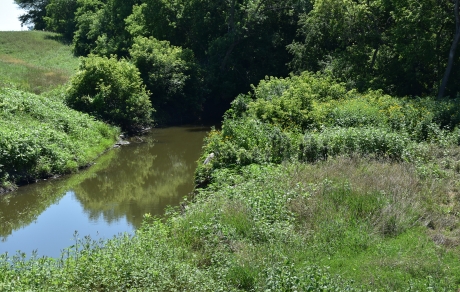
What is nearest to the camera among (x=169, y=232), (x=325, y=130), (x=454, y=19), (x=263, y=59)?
(x=169, y=232)

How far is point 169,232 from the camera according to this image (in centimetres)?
1096

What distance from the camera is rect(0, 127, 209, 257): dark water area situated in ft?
48.5

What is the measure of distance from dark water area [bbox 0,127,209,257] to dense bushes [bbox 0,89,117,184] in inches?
24.1

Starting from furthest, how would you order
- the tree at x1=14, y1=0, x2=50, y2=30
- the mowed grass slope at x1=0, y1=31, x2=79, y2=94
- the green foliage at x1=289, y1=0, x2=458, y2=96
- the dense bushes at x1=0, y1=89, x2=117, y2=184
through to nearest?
1. the tree at x1=14, y1=0, x2=50, y2=30
2. the mowed grass slope at x1=0, y1=31, x2=79, y2=94
3. the green foliage at x1=289, y1=0, x2=458, y2=96
4. the dense bushes at x1=0, y1=89, x2=117, y2=184

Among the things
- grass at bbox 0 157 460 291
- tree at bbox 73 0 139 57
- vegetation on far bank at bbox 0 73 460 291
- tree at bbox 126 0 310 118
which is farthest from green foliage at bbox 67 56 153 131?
grass at bbox 0 157 460 291

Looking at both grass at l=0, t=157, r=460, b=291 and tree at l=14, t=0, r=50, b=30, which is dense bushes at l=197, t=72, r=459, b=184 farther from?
tree at l=14, t=0, r=50, b=30

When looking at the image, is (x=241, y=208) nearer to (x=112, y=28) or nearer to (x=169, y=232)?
(x=169, y=232)

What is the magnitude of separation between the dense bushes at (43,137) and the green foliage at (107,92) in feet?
4.47

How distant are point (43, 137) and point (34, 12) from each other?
61770mm

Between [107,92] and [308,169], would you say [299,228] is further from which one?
[107,92]

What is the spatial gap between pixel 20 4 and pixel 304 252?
75227 millimetres

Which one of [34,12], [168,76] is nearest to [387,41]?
[168,76]

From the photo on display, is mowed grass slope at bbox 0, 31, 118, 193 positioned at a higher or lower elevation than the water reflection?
higher

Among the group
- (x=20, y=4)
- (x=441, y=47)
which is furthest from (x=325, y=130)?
(x=20, y=4)
